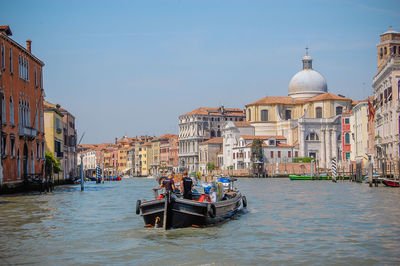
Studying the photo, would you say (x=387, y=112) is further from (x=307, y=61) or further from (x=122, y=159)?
(x=122, y=159)

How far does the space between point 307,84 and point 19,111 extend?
6334cm

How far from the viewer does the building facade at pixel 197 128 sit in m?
105

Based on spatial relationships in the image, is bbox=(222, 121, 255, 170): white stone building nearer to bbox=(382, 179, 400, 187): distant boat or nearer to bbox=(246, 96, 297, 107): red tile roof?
bbox=(246, 96, 297, 107): red tile roof

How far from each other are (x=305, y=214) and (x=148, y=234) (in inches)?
256

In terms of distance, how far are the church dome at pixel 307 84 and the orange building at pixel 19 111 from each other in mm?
58076

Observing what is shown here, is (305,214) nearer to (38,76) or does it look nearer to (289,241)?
(289,241)

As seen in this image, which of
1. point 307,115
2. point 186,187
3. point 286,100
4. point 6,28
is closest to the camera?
point 186,187

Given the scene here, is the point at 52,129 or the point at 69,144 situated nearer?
the point at 52,129

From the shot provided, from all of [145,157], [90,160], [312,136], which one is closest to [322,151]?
[312,136]

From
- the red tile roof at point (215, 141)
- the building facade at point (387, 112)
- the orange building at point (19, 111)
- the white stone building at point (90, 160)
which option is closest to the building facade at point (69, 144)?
the orange building at point (19, 111)

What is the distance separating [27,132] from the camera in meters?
29.6

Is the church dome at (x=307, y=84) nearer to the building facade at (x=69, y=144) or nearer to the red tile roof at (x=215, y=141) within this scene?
the red tile roof at (x=215, y=141)

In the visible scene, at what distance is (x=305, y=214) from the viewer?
18.5 m

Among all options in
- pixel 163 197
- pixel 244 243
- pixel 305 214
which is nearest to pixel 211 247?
pixel 244 243
